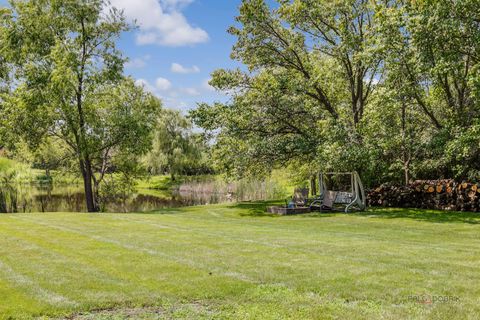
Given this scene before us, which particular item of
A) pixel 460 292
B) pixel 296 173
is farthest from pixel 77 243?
pixel 296 173

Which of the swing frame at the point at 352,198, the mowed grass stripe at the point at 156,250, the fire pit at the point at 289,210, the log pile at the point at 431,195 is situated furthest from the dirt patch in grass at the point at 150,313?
the log pile at the point at 431,195

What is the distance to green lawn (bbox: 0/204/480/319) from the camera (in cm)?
553

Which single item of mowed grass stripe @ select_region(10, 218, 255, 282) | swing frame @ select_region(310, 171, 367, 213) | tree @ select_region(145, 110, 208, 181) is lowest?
mowed grass stripe @ select_region(10, 218, 255, 282)

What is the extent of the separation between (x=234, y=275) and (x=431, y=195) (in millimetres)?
15140

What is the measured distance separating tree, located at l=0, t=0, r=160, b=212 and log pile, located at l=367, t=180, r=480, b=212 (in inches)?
477

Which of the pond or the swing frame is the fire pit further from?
the pond

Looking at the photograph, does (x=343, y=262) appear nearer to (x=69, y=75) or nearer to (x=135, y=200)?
(x=69, y=75)

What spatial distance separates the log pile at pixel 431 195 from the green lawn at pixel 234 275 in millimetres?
7083

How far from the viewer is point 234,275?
6930mm

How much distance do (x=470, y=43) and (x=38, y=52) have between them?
18.9m

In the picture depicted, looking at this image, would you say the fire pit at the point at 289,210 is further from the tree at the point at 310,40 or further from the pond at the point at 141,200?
the pond at the point at 141,200

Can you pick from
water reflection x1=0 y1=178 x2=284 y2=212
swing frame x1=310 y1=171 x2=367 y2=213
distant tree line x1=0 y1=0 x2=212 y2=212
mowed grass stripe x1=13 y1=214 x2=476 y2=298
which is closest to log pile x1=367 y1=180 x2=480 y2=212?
swing frame x1=310 y1=171 x2=367 y2=213

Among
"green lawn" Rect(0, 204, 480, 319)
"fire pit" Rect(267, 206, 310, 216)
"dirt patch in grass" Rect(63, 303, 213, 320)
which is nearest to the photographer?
"dirt patch in grass" Rect(63, 303, 213, 320)

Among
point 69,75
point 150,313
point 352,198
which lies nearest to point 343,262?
point 150,313
